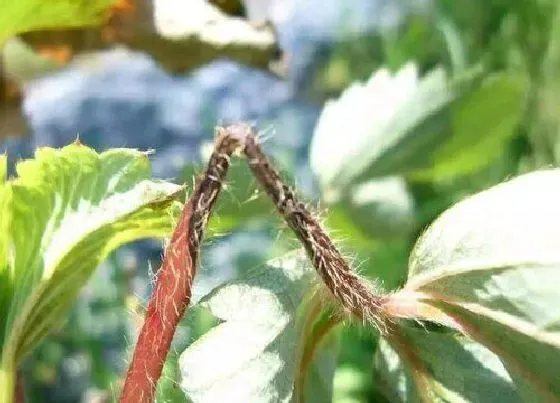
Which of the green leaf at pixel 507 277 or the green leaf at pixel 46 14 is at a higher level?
the green leaf at pixel 46 14

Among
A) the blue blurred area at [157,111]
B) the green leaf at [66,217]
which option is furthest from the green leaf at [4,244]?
the blue blurred area at [157,111]

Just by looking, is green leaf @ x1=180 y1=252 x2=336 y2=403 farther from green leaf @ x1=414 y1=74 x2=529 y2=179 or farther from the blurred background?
green leaf @ x1=414 y1=74 x2=529 y2=179

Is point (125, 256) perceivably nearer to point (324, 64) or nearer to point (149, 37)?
point (324, 64)

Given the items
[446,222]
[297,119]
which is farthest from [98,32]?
[297,119]

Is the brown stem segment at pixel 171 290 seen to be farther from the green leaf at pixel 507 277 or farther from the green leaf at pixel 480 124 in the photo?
the green leaf at pixel 480 124

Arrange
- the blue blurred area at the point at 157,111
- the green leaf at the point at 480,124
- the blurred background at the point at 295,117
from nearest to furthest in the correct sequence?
the blurred background at the point at 295,117 < the green leaf at the point at 480,124 < the blue blurred area at the point at 157,111

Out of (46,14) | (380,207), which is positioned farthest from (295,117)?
(46,14)

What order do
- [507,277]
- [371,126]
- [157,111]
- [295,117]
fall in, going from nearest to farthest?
[507,277], [371,126], [295,117], [157,111]

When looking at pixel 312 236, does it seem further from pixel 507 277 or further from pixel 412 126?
pixel 412 126
